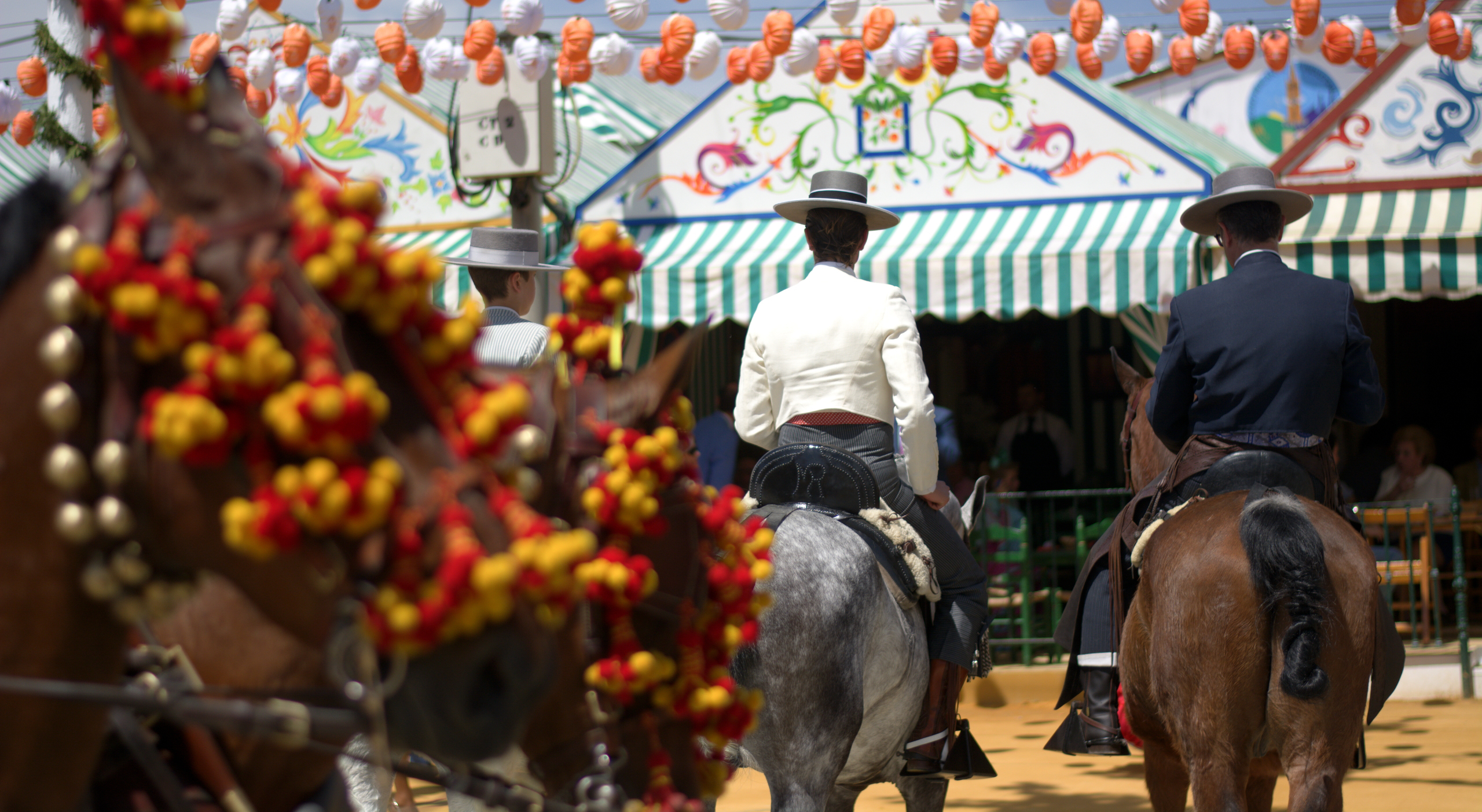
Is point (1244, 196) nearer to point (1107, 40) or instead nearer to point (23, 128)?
point (1107, 40)

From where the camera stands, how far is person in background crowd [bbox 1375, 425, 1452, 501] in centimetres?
998

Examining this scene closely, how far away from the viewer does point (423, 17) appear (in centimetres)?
840

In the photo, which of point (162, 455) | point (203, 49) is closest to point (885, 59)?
point (203, 49)

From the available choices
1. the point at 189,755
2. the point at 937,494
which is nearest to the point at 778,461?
the point at 937,494

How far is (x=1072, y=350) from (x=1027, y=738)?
A: 646 centimetres

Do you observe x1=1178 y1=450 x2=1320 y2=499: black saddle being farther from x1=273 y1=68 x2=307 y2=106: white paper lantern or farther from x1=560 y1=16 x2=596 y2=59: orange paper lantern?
x1=273 y1=68 x2=307 y2=106: white paper lantern

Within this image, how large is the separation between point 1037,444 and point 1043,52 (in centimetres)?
366

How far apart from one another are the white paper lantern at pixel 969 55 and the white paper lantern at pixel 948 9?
440 millimetres

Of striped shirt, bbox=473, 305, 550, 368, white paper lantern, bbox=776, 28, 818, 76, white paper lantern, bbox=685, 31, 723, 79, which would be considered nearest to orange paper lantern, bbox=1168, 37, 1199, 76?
white paper lantern, bbox=776, 28, 818, 76

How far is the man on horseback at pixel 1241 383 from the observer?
4109mm

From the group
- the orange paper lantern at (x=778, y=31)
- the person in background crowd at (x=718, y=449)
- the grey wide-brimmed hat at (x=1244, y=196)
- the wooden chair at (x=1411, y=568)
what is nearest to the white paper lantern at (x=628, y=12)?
the orange paper lantern at (x=778, y=31)

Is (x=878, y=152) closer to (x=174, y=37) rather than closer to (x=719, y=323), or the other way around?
(x=719, y=323)

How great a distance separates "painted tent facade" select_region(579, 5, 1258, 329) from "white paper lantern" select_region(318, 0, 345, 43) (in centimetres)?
232

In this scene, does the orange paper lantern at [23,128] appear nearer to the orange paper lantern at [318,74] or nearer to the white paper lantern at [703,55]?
the orange paper lantern at [318,74]
